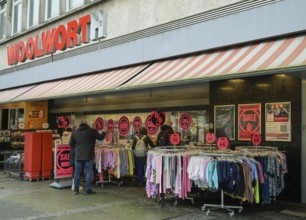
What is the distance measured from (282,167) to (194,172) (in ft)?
6.61

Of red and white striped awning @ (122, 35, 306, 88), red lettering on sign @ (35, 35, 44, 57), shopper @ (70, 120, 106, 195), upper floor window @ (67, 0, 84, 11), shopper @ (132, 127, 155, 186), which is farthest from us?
red lettering on sign @ (35, 35, 44, 57)

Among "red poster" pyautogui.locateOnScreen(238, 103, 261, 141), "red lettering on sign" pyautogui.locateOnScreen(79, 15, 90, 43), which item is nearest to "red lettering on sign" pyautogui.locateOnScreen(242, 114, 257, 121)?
"red poster" pyautogui.locateOnScreen(238, 103, 261, 141)

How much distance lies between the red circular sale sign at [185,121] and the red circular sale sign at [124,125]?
8.53 ft

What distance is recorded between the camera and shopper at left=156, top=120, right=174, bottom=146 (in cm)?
1171

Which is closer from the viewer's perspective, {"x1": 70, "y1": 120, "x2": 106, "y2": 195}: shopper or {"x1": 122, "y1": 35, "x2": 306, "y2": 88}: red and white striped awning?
{"x1": 122, "y1": 35, "x2": 306, "y2": 88}: red and white striped awning

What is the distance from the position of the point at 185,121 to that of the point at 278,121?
3506 mm

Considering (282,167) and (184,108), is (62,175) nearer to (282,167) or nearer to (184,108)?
(184,108)

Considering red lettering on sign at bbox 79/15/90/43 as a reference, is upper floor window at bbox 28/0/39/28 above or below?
above

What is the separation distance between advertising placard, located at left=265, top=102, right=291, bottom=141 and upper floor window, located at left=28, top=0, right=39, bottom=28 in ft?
37.2

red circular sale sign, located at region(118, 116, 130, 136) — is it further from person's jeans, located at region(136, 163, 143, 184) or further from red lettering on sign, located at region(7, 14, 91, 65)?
red lettering on sign, located at region(7, 14, 91, 65)

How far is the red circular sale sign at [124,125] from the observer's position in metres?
14.1

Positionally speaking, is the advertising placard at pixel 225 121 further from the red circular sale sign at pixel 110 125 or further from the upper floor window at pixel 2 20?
the upper floor window at pixel 2 20

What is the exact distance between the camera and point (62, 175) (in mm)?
10836

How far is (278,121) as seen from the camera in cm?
914
